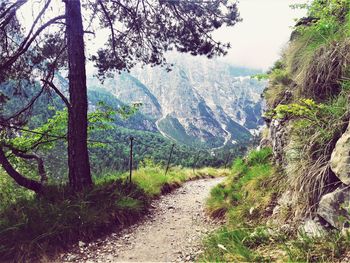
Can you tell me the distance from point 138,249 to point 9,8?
605cm

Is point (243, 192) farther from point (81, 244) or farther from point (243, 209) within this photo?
point (81, 244)

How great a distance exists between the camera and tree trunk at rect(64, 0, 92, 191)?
7.09 m

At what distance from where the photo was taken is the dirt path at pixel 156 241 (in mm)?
5074

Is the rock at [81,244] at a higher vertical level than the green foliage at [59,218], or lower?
lower

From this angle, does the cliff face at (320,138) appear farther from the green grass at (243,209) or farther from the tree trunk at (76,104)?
the tree trunk at (76,104)

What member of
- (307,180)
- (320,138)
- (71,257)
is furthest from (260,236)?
(71,257)

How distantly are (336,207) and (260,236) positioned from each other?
104cm

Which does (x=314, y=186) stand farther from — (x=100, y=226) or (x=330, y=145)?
(x=100, y=226)

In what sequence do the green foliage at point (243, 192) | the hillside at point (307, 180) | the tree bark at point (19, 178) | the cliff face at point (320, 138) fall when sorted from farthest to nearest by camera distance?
the tree bark at point (19, 178) < the green foliage at point (243, 192) < the cliff face at point (320, 138) < the hillside at point (307, 180)

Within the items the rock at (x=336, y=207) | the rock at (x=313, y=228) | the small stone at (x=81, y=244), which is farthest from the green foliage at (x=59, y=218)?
the rock at (x=336, y=207)

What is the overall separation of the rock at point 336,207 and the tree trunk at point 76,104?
5.34 meters

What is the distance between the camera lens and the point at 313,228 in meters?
3.59

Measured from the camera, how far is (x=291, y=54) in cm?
677

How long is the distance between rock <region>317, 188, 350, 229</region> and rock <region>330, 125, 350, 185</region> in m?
0.16
